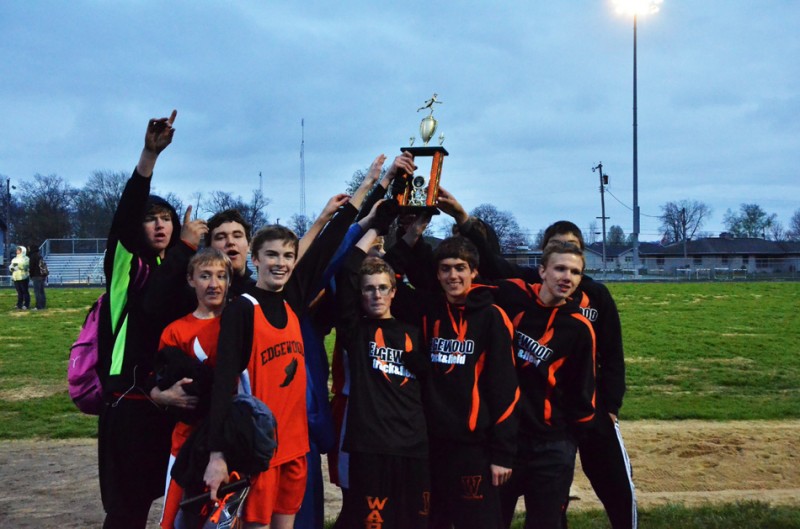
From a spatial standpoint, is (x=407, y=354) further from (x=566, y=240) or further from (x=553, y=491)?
(x=566, y=240)

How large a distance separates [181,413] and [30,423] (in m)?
6.08

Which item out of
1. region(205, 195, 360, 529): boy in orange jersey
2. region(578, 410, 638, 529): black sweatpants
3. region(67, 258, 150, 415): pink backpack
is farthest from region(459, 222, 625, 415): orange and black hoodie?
region(67, 258, 150, 415): pink backpack

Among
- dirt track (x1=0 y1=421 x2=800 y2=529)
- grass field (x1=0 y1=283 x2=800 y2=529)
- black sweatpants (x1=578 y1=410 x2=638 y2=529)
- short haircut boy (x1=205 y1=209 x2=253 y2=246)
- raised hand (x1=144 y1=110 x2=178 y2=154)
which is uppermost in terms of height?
raised hand (x1=144 y1=110 x2=178 y2=154)

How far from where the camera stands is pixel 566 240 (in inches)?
168

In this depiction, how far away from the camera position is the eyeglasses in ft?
12.2

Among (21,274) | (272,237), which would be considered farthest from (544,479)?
(21,274)

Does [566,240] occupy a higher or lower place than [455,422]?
higher

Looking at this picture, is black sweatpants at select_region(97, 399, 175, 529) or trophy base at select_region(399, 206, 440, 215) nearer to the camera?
black sweatpants at select_region(97, 399, 175, 529)

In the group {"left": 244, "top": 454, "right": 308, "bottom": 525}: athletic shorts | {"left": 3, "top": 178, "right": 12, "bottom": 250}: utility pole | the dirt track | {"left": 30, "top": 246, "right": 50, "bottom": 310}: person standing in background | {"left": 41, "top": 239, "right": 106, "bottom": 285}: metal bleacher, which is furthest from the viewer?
{"left": 3, "top": 178, "right": 12, "bottom": 250}: utility pole

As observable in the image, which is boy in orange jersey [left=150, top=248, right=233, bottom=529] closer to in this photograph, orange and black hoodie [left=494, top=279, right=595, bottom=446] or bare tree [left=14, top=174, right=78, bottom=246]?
orange and black hoodie [left=494, top=279, right=595, bottom=446]

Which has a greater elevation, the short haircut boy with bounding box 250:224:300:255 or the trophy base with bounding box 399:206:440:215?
the trophy base with bounding box 399:206:440:215

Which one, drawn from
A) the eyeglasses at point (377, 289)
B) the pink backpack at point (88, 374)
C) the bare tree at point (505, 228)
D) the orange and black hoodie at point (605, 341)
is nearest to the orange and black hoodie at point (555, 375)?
the orange and black hoodie at point (605, 341)

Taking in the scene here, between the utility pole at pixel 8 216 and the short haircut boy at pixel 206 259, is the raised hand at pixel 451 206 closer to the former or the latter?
the short haircut boy at pixel 206 259

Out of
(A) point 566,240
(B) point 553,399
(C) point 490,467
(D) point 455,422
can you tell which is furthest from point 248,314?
(A) point 566,240
